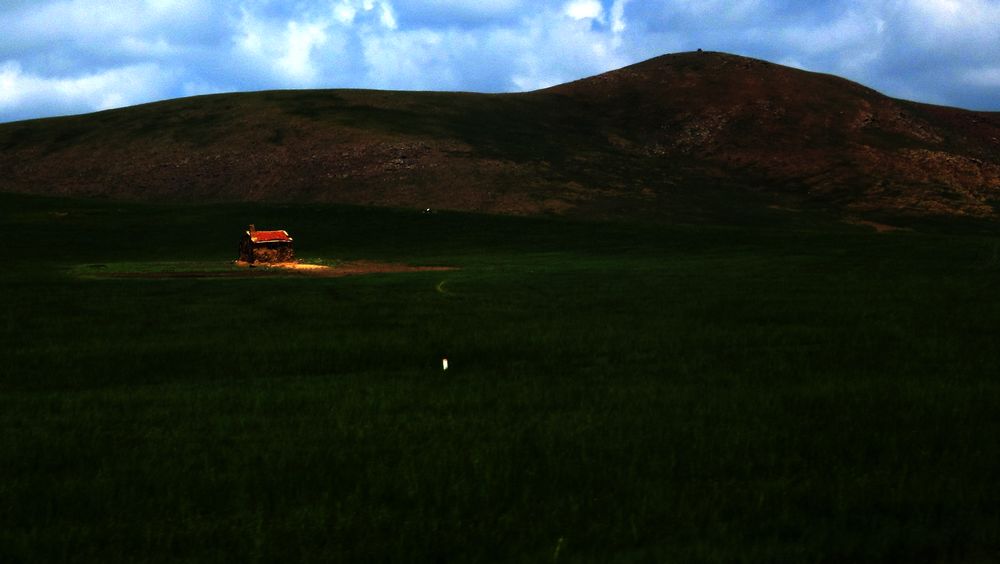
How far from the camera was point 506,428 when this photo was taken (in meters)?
12.7

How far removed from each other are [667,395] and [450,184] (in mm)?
97985

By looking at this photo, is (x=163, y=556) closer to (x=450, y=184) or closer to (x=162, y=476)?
(x=162, y=476)

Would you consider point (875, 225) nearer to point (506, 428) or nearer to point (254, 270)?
point (254, 270)

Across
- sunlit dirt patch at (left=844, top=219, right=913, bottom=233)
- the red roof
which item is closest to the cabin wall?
the red roof

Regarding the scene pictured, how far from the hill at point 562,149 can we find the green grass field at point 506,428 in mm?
76725

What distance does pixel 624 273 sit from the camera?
44.7 m

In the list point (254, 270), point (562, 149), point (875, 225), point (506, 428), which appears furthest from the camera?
point (562, 149)

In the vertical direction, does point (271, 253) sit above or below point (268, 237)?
below

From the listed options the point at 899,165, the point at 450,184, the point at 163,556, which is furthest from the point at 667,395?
the point at 899,165

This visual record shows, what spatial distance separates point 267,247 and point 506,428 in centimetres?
4227

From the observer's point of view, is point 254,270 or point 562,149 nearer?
point 254,270

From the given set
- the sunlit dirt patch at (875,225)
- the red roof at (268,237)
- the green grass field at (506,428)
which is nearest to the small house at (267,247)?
the red roof at (268,237)

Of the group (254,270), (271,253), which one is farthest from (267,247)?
(254,270)

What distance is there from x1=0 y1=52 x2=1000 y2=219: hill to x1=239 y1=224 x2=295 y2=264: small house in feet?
166
